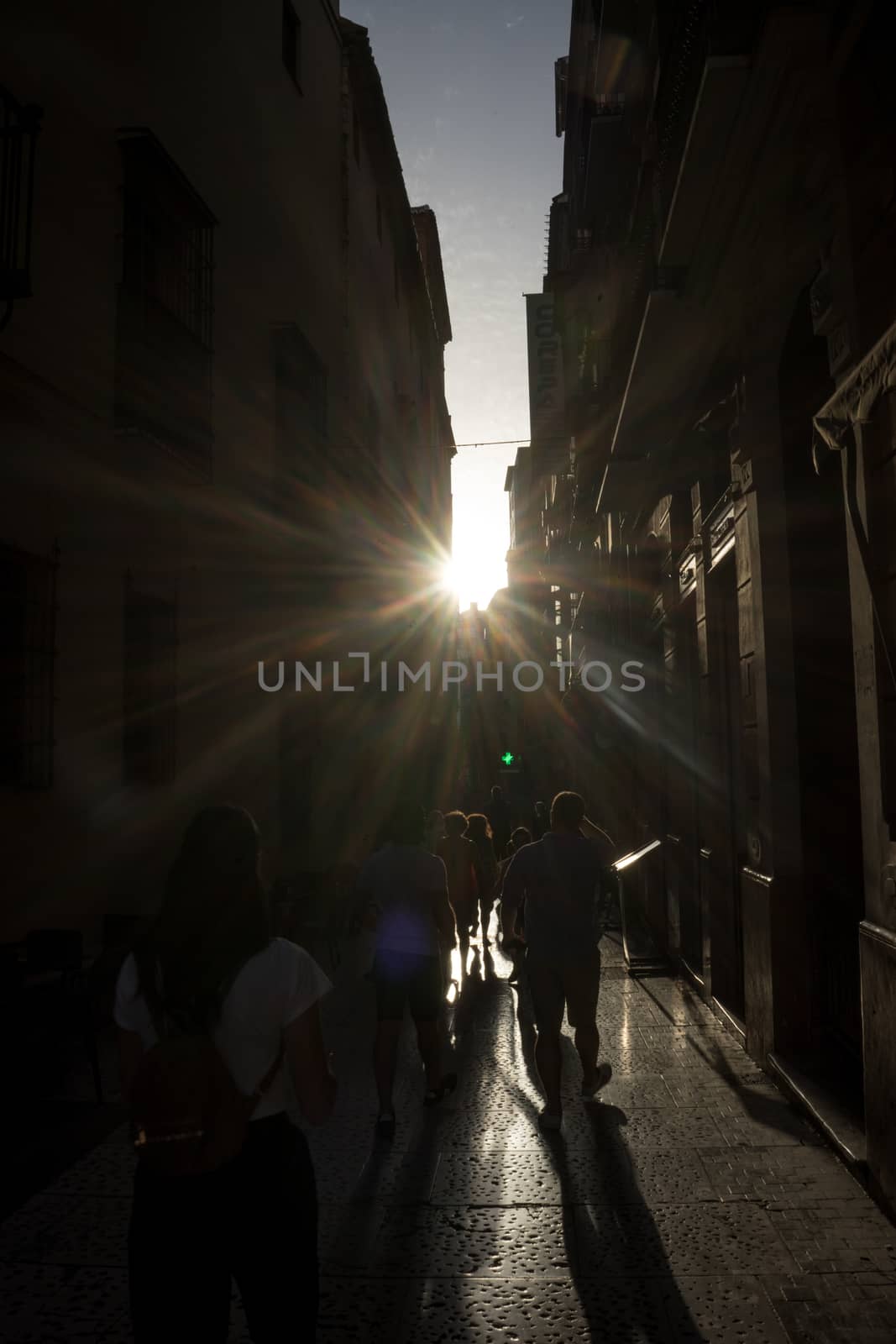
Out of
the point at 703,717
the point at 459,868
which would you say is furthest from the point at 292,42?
the point at 459,868

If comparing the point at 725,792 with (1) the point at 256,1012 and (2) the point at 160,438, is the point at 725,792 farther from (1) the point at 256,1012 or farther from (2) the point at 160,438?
(1) the point at 256,1012

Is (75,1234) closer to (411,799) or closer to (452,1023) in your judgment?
(411,799)

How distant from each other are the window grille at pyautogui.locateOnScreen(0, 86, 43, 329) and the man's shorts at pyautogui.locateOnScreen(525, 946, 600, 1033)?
508 cm

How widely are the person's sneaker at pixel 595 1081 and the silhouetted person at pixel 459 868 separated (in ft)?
12.2

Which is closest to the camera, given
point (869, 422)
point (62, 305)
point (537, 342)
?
point (869, 422)

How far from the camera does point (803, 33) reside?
18.1 ft

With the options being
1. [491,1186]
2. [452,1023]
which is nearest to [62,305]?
[452,1023]

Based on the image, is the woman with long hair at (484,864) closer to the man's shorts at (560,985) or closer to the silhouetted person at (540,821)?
the silhouetted person at (540,821)

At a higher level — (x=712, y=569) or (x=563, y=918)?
(x=712, y=569)

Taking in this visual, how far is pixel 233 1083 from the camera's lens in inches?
97.0

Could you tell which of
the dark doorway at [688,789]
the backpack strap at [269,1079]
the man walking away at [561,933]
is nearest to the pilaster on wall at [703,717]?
the dark doorway at [688,789]

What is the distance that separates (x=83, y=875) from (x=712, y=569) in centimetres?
576

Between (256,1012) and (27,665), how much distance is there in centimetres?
648

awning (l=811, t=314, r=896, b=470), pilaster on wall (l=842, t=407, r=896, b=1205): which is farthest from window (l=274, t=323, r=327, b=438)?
pilaster on wall (l=842, t=407, r=896, b=1205)
